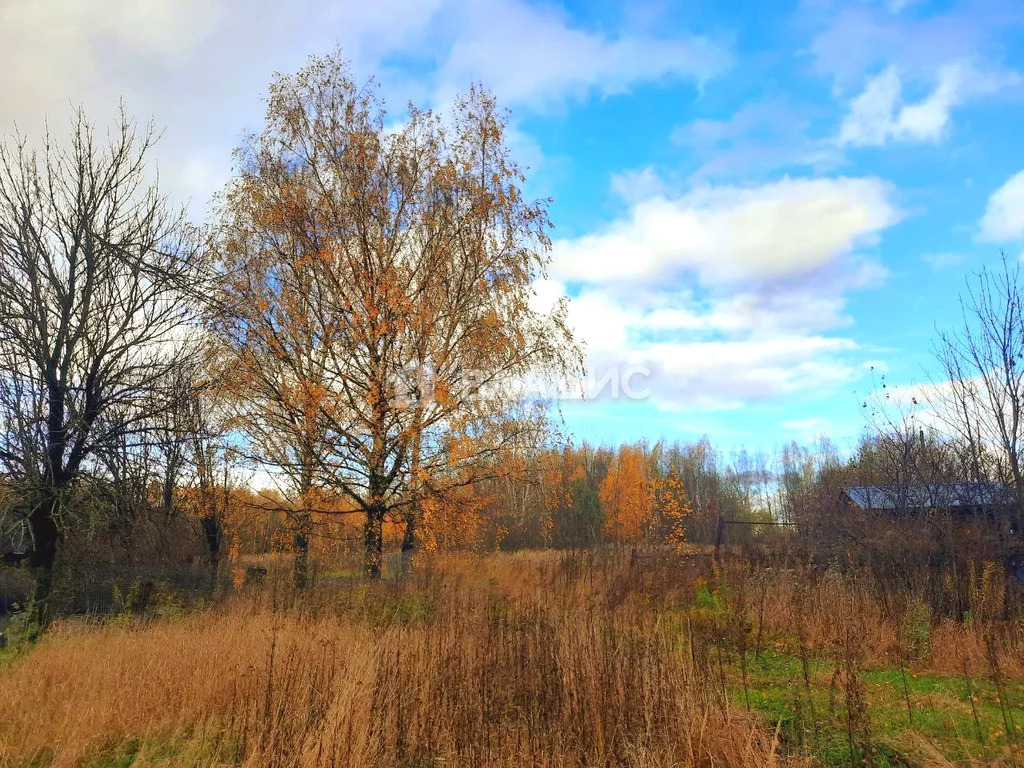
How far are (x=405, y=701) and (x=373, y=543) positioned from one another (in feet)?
25.3

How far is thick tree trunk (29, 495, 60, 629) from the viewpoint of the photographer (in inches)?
372

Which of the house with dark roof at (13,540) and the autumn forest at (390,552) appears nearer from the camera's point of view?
the autumn forest at (390,552)

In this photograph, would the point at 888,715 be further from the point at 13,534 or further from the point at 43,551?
the point at 13,534

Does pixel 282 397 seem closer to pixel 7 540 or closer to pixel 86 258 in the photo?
pixel 86 258

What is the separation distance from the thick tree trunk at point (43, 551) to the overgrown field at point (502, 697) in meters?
1.77

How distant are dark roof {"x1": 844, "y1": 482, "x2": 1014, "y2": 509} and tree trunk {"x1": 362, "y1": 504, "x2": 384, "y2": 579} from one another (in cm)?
1033

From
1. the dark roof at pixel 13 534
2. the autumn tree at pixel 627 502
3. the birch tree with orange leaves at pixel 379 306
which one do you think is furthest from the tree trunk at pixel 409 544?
the autumn tree at pixel 627 502

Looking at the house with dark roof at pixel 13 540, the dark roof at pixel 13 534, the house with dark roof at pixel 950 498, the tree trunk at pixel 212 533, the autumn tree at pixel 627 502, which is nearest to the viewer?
the dark roof at pixel 13 534

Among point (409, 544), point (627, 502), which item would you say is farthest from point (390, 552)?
point (627, 502)

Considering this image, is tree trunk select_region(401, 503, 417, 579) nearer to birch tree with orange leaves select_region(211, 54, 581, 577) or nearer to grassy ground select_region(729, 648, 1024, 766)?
birch tree with orange leaves select_region(211, 54, 581, 577)

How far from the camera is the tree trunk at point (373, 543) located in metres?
12.1

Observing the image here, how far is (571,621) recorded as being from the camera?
5633 millimetres

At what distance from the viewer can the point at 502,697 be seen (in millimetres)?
4711

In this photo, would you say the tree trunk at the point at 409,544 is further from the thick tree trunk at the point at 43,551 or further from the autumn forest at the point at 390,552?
the thick tree trunk at the point at 43,551
